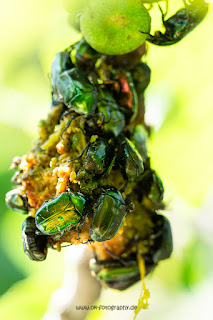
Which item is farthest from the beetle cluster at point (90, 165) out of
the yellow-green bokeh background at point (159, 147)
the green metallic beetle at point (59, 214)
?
the yellow-green bokeh background at point (159, 147)

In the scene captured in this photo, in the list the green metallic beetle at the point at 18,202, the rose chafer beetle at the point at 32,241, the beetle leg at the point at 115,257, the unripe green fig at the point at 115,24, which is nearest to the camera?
the unripe green fig at the point at 115,24

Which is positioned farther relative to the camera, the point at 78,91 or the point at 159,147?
the point at 159,147

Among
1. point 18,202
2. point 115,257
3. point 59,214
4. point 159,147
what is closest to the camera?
point 59,214

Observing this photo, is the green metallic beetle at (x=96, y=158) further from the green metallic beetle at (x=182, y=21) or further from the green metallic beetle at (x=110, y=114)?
the green metallic beetle at (x=182, y=21)

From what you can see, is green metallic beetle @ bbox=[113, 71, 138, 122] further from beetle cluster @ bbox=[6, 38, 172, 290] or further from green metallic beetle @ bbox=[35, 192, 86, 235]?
green metallic beetle @ bbox=[35, 192, 86, 235]

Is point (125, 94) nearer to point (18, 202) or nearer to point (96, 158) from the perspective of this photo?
point (96, 158)

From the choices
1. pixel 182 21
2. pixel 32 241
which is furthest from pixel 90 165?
pixel 182 21

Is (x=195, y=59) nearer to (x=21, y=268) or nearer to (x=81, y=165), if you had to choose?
(x=81, y=165)
